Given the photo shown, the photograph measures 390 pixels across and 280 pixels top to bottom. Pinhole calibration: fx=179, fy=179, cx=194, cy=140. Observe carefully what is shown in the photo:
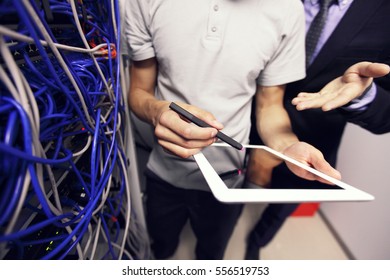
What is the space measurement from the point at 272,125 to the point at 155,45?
40 cm

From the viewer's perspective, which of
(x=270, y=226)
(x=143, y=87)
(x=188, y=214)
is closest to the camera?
(x=143, y=87)

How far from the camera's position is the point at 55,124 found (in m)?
0.30

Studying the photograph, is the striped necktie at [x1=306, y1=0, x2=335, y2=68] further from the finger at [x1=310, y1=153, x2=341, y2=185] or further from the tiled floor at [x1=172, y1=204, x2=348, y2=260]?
the tiled floor at [x1=172, y1=204, x2=348, y2=260]

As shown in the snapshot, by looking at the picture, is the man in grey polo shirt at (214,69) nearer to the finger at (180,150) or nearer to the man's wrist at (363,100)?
the finger at (180,150)

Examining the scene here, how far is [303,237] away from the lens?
1062 millimetres

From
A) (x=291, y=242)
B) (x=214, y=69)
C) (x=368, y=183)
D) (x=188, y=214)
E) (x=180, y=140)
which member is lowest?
(x=291, y=242)

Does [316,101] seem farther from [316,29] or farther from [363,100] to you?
[316,29]

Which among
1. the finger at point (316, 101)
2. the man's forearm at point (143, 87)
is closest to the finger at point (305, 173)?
the finger at point (316, 101)

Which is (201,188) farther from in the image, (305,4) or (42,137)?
(305,4)

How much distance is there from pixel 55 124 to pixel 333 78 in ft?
1.90

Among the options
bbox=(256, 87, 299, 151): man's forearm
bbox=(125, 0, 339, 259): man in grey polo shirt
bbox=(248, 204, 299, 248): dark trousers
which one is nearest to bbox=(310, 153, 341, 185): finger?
bbox=(125, 0, 339, 259): man in grey polo shirt

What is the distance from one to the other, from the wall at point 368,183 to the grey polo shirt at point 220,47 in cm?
28

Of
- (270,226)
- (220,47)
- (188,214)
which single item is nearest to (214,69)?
(220,47)

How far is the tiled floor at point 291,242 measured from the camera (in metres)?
0.95
